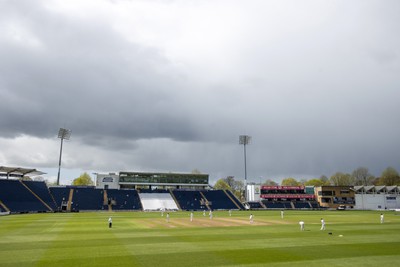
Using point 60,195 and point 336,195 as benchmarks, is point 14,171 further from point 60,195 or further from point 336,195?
point 336,195

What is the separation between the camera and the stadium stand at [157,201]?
101400 mm

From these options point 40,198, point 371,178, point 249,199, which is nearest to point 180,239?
point 40,198

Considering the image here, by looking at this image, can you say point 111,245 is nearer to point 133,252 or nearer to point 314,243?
point 133,252

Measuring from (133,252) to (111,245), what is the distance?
4404mm

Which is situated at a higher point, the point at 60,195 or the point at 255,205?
the point at 60,195

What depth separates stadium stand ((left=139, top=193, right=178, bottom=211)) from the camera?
10140 centimetres

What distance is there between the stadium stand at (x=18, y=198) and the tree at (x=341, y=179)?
140078mm

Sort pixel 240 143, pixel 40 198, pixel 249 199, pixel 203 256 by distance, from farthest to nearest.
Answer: pixel 249 199 → pixel 240 143 → pixel 40 198 → pixel 203 256

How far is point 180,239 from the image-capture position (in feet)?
Answer: 99.1

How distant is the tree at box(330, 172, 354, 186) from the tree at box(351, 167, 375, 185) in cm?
234

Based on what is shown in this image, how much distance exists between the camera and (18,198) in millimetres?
85812

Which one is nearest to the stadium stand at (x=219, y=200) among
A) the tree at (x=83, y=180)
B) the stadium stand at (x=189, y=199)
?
the stadium stand at (x=189, y=199)

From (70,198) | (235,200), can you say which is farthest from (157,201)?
(235,200)

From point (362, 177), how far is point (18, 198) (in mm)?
154466
